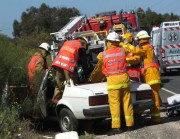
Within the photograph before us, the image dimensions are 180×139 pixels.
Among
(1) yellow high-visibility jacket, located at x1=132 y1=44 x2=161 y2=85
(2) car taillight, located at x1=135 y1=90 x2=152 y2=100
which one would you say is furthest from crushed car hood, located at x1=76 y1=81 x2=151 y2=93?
(1) yellow high-visibility jacket, located at x1=132 y1=44 x2=161 y2=85

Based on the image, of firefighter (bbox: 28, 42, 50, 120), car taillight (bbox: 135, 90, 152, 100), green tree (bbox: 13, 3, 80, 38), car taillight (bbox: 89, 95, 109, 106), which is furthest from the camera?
green tree (bbox: 13, 3, 80, 38)

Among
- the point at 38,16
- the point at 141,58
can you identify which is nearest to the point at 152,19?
the point at 38,16

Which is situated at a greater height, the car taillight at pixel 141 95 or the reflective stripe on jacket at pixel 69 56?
the reflective stripe on jacket at pixel 69 56

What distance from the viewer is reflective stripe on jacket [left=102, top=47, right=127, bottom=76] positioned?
8820 mm

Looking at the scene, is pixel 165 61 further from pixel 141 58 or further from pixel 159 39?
pixel 141 58

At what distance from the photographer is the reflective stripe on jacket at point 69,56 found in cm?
929

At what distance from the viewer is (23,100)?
9.45 metres

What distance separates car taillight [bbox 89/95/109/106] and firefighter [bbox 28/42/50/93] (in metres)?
1.57

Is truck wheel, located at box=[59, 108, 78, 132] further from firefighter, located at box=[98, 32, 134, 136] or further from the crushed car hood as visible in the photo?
firefighter, located at box=[98, 32, 134, 136]

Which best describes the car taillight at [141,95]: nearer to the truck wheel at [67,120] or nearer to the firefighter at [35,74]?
the truck wheel at [67,120]

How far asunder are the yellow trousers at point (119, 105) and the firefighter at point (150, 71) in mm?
988

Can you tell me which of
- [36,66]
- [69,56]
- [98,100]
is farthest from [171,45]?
[98,100]

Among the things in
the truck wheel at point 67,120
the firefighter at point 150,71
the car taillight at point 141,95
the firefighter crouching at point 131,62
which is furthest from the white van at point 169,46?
the truck wheel at point 67,120

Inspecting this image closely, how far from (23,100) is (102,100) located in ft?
5.44
